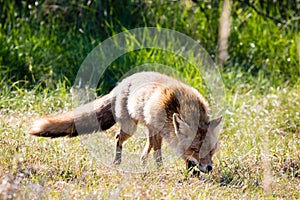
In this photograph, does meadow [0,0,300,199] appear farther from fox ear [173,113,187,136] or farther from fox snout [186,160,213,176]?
fox ear [173,113,187,136]

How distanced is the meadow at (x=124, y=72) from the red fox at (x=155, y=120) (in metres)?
0.19

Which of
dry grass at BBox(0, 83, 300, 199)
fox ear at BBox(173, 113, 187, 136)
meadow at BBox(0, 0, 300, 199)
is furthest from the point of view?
fox ear at BBox(173, 113, 187, 136)

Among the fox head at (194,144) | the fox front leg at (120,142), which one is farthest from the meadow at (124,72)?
the fox front leg at (120,142)

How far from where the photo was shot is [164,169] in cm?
578

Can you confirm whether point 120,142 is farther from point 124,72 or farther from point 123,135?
point 124,72

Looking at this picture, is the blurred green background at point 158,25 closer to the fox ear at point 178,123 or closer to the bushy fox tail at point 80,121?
the bushy fox tail at point 80,121

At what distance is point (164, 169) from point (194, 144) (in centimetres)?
35

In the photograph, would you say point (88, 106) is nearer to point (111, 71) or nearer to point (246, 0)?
point (111, 71)

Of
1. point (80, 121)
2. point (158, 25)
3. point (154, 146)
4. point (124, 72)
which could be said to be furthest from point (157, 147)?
point (158, 25)

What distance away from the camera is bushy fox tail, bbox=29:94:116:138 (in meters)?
5.99

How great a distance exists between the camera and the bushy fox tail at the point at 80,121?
5.99 metres

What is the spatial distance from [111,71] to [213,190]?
3.85 meters

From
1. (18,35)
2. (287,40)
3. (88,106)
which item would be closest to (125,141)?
(88,106)

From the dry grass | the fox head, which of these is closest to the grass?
the dry grass
